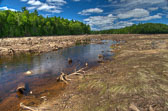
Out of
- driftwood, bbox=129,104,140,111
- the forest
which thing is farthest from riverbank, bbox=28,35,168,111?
the forest

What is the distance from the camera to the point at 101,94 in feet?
27.6

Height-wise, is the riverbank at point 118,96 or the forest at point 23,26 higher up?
the forest at point 23,26

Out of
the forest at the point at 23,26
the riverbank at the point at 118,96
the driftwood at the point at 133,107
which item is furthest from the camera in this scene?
the forest at the point at 23,26

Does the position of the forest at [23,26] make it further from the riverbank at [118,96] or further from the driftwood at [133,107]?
the driftwood at [133,107]

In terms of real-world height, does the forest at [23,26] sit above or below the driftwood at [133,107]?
above

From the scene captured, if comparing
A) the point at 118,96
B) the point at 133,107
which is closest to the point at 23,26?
the point at 118,96

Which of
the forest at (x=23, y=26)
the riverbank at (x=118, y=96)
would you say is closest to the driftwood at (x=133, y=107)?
the riverbank at (x=118, y=96)

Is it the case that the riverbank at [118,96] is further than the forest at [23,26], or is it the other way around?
the forest at [23,26]

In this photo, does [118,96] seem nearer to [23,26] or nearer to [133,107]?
[133,107]

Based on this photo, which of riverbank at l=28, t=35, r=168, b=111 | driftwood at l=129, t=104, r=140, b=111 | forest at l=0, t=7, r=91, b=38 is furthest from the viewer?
forest at l=0, t=7, r=91, b=38

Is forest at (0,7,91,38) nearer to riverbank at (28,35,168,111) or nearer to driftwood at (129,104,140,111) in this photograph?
riverbank at (28,35,168,111)

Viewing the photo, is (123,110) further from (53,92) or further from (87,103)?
(53,92)

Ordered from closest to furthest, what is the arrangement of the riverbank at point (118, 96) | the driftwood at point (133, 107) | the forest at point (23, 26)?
A: the driftwood at point (133, 107)
the riverbank at point (118, 96)
the forest at point (23, 26)

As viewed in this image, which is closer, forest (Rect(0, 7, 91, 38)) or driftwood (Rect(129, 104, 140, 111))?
driftwood (Rect(129, 104, 140, 111))
